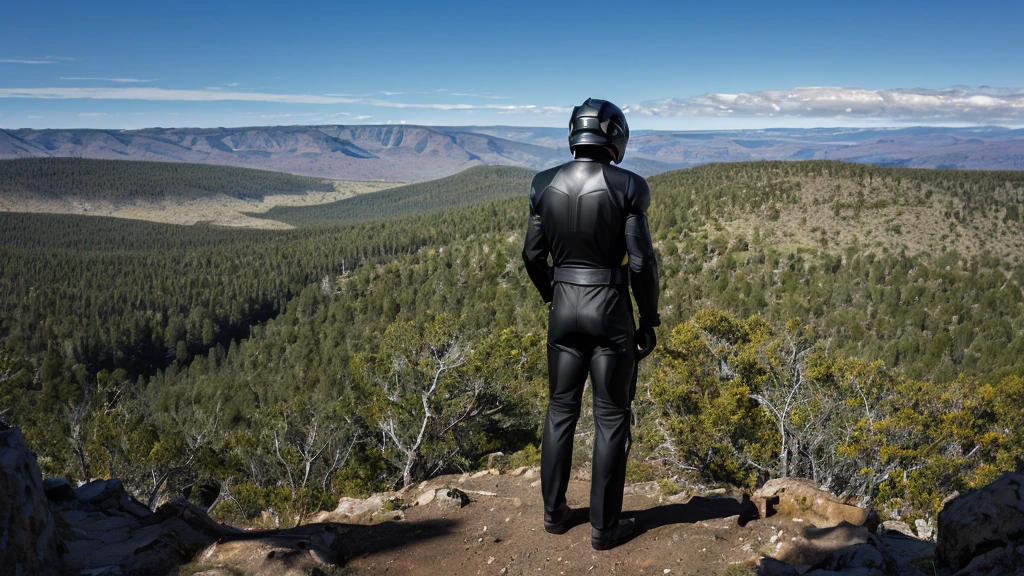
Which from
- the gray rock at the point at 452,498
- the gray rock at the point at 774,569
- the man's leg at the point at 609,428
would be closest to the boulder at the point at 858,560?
the gray rock at the point at 774,569

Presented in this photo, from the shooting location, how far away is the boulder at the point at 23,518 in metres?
5.71

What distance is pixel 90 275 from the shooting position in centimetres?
14238

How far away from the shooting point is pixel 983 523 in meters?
6.16

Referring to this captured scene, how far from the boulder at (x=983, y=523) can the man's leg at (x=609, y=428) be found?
3.51 meters

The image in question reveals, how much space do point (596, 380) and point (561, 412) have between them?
639mm

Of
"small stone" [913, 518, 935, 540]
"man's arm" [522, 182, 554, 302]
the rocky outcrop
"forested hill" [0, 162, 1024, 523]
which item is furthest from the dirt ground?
"forested hill" [0, 162, 1024, 523]

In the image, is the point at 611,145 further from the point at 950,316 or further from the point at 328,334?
the point at 328,334

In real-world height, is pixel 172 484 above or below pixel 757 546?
below

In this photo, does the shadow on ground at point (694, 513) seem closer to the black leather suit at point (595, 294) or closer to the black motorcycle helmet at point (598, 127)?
the black leather suit at point (595, 294)

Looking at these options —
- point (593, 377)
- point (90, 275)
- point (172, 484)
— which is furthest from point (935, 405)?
point (90, 275)

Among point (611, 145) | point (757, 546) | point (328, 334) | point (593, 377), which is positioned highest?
point (611, 145)

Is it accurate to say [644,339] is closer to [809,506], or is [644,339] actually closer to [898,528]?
[809,506]

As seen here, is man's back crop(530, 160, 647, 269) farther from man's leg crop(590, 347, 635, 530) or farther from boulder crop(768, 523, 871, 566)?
boulder crop(768, 523, 871, 566)

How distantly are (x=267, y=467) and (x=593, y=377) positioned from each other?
64.7 feet
